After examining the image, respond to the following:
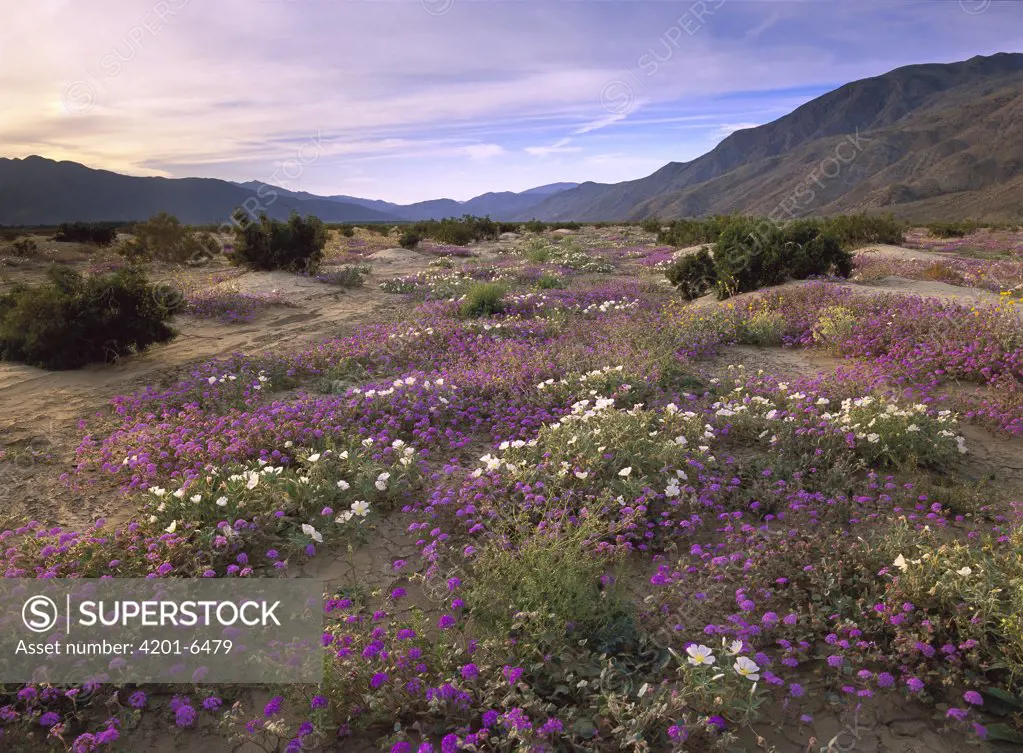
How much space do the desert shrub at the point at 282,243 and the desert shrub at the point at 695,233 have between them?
45.3 ft

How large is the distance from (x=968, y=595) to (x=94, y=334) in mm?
9944

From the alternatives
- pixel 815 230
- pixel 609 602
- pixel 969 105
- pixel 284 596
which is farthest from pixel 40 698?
pixel 969 105

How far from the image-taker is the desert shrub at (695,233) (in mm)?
21484

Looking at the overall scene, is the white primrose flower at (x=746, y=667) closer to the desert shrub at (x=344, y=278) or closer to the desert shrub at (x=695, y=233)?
the desert shrub at (x=344, y=278)

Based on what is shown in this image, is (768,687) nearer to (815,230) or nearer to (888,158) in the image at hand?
(815,230)

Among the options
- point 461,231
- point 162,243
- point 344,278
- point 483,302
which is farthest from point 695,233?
point 162,243

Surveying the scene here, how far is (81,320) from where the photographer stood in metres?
8.02

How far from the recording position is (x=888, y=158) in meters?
147

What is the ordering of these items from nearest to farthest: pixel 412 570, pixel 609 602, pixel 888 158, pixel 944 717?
pixel 944 717 → pixel 609 602 → pixel 412 570 → pixel 888 158

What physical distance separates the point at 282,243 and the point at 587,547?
15521mm

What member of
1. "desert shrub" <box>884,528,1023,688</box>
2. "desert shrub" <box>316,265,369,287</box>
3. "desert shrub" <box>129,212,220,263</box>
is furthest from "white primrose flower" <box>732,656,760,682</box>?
"desert shrub" <box>129,212,220,263</box>

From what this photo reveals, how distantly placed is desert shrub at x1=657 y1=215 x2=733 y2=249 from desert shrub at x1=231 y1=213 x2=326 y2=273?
13.8 meters

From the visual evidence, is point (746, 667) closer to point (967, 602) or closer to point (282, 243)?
point (967, 602)

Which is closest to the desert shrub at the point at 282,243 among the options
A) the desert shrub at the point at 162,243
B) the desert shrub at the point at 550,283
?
the desert shrub at the point at 550,283
